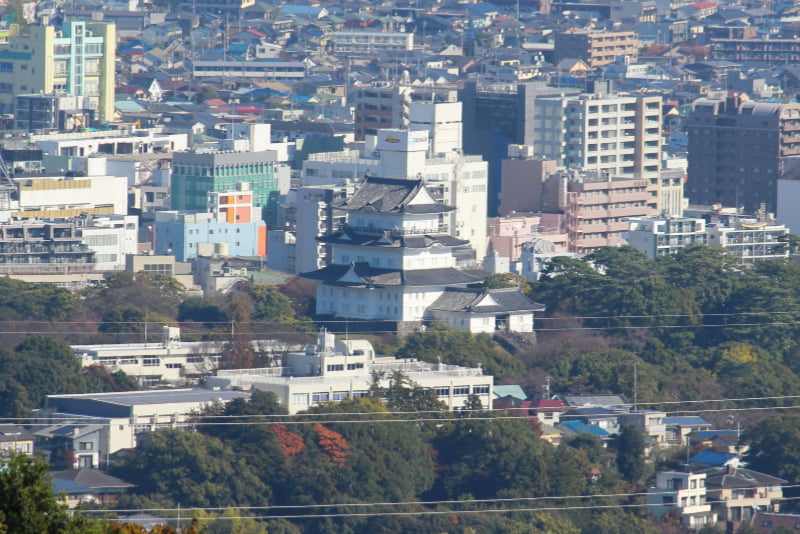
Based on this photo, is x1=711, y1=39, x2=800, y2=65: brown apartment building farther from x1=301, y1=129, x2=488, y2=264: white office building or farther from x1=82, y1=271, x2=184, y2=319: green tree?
x1=82, y1=271, x2=184, y2=319: green tree

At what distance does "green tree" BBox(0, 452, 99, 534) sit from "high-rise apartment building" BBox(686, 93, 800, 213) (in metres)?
66.1

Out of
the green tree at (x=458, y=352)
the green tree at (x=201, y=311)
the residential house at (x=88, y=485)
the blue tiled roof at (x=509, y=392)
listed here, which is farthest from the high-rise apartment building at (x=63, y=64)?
the residential house at (x=88, y=485)

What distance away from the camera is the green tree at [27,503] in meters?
18.8

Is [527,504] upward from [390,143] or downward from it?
downward

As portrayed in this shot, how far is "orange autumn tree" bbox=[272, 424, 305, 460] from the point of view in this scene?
135 feet

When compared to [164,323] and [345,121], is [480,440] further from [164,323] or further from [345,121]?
[345,121]

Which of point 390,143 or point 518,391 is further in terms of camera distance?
point 390,143

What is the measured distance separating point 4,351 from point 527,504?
409 inches

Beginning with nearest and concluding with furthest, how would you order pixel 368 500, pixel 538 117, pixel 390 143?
pixel 368 500
pixel 390 143
pixel 538 117

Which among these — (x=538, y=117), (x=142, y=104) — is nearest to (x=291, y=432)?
(x=538, y=117)

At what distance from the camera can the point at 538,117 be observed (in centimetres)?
8300

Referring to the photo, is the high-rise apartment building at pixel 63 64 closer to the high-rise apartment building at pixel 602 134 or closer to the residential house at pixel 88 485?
the high-rise apartment building at pixel 602 134

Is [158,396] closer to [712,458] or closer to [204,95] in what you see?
[712,458]

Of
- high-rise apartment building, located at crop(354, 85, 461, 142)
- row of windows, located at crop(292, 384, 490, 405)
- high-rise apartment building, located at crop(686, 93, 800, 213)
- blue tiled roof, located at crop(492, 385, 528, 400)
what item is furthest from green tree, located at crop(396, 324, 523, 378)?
high-rise apartment building, located at crop(686, 93, 800, 213)
